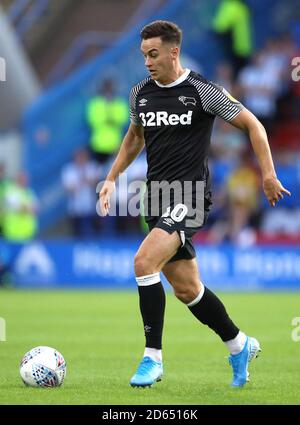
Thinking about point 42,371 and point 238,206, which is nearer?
point 42,371

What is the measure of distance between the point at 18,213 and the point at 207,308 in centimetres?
1219

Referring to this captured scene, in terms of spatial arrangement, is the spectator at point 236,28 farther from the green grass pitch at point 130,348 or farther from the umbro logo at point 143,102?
the umbro logo at point 143,102

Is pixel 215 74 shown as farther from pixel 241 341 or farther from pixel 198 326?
pixel 241 341

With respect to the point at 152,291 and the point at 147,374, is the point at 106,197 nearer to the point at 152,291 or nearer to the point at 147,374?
the point at 152,291

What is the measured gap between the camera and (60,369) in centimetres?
740

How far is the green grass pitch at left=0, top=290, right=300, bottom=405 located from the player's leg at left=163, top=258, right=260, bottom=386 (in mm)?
171

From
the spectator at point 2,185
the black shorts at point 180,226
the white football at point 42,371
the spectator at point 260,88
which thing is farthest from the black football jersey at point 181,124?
the spectator at point 260,88

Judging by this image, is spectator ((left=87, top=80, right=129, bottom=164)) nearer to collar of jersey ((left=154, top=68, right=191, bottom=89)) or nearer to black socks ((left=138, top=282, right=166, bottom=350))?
collar of jersey ((left=154, top=68, right=191, bottom=89))

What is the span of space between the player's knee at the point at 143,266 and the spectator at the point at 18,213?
12053 millimetres

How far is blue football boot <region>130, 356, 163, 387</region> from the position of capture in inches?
284

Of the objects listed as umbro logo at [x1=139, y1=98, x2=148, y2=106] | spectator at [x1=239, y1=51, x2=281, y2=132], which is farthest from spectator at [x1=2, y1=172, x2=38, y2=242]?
umbro logo at [x1=139, y1=98, x2=148, y2=106]

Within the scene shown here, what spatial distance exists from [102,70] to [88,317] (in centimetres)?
786

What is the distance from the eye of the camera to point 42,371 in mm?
7328

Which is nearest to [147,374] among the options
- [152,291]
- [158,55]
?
[152,291]
